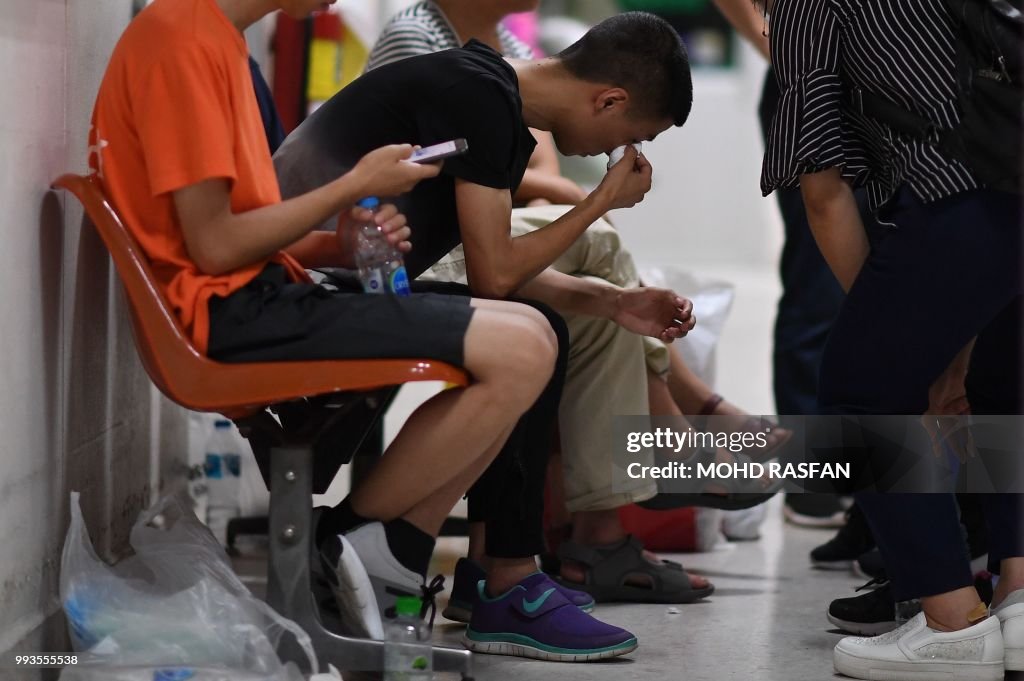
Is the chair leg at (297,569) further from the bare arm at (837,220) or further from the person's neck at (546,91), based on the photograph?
the bare arm at (837,220)

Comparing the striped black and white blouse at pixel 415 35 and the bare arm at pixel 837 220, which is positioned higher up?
the striped black and white blouse at pixel 415 35

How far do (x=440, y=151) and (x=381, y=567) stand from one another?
0.58 meters

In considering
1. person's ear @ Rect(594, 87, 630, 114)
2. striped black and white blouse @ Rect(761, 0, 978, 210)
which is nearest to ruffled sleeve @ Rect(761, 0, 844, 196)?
striped black and white blouse @ Rect(761, 0, 978, 210)

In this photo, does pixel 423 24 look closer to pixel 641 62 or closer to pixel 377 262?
pixel 641 62

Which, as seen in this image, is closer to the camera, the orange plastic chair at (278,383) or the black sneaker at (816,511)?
the orange plastic chair at (278,383)

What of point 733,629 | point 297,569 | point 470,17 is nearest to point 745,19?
point 470,17

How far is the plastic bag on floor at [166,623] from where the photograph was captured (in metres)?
1.59

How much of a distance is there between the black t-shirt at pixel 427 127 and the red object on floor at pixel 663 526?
3.36ft

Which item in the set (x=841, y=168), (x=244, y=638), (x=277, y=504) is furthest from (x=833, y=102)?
(x=244, y=638)

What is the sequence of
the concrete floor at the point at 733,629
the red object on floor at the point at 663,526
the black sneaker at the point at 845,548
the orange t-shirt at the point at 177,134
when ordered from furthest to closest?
the red object on floor at the point at 663,526, the black sneaker at the point at 845,548, the concrete floor at the point at 733,629, the orange t-shirt at the point at 177,134

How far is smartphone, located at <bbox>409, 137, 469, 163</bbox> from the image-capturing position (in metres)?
1.67

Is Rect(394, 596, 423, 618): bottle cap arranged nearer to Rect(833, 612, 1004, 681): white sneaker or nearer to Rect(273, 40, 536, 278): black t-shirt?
Rect(273, 40, 536, 278): black t-shirt

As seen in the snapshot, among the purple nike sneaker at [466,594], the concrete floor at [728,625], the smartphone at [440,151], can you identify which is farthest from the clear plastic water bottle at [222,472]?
the smartphone at [440,151]

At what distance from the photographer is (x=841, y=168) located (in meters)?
1.86
